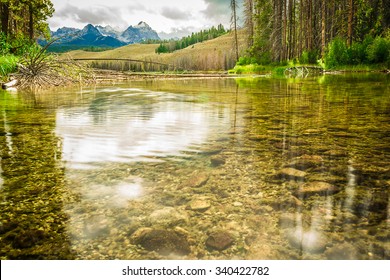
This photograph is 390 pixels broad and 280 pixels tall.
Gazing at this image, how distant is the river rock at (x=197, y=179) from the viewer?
1914mm

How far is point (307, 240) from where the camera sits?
4.23ft

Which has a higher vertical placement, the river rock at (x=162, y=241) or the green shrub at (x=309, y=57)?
the green shrub at (x=309, y=57)

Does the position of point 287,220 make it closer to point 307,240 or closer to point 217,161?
point 307,240

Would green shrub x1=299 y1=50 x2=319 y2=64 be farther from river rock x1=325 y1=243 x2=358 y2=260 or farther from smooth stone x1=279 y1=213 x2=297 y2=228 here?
river rock x1=325 y1=243 x2=358 y2=260

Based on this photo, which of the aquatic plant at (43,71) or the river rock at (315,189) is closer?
the river rock at (315,189)

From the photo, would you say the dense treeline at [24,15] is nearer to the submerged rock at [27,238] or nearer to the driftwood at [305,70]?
the submerged rock at [27,238]

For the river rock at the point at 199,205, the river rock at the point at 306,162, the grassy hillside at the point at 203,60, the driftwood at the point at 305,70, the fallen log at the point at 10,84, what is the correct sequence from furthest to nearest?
the grassy hillside at the point at 203,60
the driftwood at the point at 305,70
the fallen log at the point at 10,84
the river rock at the point at 306,162
the river rock at the point at 199,205

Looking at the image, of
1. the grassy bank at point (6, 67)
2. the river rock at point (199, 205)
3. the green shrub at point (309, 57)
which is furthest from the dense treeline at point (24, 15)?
the green shrub at point (309, 57)

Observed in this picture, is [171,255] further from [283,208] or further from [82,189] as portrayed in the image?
[82,189]

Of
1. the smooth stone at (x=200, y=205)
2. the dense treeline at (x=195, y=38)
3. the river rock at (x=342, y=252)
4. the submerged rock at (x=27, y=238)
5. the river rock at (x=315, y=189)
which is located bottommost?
the river rock at (x=342, y=252)

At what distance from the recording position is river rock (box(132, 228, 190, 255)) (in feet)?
4.16

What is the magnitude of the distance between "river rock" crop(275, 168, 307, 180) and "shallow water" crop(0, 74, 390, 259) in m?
0.01

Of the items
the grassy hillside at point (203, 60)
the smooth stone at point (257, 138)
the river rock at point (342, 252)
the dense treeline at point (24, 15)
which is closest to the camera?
the river rock at point (342, 252)

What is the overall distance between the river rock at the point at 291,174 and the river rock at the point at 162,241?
A: 0.95 m
